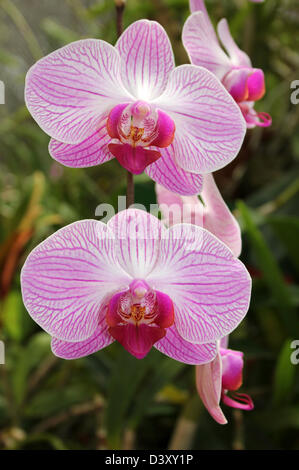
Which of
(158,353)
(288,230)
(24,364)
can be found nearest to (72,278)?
(158,353)

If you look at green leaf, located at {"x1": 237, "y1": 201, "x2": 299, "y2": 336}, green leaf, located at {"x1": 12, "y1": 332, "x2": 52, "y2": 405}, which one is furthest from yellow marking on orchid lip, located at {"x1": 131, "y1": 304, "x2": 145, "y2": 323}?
green leaf, located at {"x1": 12, "y1": 332, "x2": 52, "y2": 405}

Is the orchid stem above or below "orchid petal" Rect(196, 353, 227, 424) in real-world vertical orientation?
above

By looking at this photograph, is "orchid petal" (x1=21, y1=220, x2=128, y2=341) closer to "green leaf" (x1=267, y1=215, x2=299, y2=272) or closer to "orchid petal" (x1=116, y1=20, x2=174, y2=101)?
"orchid petal" (x1=116, y1=20, x2=174, y2=101)

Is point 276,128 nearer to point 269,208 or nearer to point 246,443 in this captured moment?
point 269,208

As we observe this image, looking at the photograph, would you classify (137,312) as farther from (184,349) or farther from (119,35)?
(119,35)

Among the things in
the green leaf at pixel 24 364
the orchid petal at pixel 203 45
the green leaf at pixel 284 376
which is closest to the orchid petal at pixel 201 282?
the orchid petal at pixel 203 45
